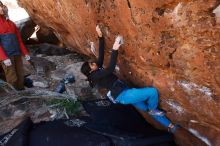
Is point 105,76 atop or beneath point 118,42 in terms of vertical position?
beneath

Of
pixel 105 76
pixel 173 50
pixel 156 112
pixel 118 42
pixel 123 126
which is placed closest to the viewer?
pixel 173 50

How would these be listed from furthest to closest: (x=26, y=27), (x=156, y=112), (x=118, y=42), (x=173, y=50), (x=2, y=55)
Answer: (x=26, y=27) < (x=2, y=55) < (x=156, y=112) < (x=118, y=42) < (x=173, y=50)

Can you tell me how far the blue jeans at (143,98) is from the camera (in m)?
5.07

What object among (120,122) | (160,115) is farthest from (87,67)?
(160,115)

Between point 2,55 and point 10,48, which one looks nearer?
point 2,55

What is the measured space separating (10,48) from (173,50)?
340cm

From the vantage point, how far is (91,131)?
16.9ft

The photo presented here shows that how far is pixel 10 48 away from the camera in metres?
6.59

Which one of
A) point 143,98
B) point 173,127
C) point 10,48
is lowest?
point 173,127

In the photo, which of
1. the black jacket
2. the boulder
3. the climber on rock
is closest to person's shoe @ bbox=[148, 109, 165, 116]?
the climber on rock

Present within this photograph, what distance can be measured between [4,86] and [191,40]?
4.45 meters

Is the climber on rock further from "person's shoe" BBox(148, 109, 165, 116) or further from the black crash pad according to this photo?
the black crash pad

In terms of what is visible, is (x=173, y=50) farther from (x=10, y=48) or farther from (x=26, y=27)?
(x=26, y=27)

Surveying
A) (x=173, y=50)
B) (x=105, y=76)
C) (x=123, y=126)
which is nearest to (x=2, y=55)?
(x=105, y=76)
